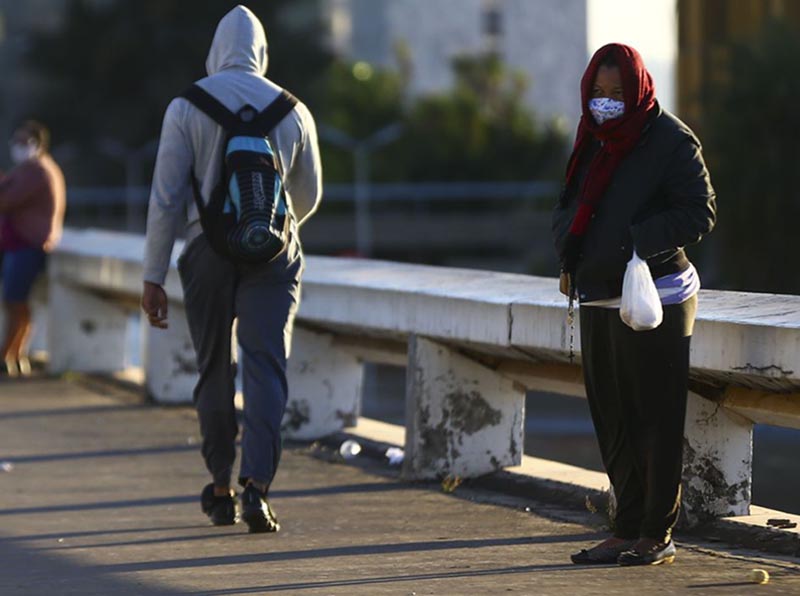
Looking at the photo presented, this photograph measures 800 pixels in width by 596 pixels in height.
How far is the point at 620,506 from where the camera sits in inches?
258

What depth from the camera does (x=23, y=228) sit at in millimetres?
14750

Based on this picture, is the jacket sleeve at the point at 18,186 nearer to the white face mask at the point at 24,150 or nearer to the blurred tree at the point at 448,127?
the white face mask at the point at 24,150

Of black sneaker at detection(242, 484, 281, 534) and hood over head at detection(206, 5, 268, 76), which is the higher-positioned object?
hood over head at detection(206, 5, 268, 76)

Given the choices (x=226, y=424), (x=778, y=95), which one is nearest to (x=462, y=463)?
(x=226, y=424)

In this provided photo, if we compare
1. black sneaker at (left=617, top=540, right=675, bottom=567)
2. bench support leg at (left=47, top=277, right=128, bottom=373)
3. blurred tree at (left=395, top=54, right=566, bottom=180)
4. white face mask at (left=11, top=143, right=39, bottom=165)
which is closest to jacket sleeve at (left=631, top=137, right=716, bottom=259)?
black sneaker at (left=617, top=540, right=675, bottom=567)

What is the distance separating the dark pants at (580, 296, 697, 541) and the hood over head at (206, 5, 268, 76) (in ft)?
6.25

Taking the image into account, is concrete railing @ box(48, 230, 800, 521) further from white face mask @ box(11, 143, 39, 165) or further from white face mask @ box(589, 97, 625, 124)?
white face mask @ box(11, 143, 39, 165)

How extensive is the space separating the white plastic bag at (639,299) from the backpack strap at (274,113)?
70.6 inches

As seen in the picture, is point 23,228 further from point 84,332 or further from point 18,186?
point 84,332

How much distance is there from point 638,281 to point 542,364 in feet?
7.11

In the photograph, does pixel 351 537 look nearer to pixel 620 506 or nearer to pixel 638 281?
pixel 620 506

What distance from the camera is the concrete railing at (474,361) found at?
6.68 metres

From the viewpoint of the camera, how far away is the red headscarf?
6184 millimetres

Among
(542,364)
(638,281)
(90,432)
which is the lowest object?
(90,432)
